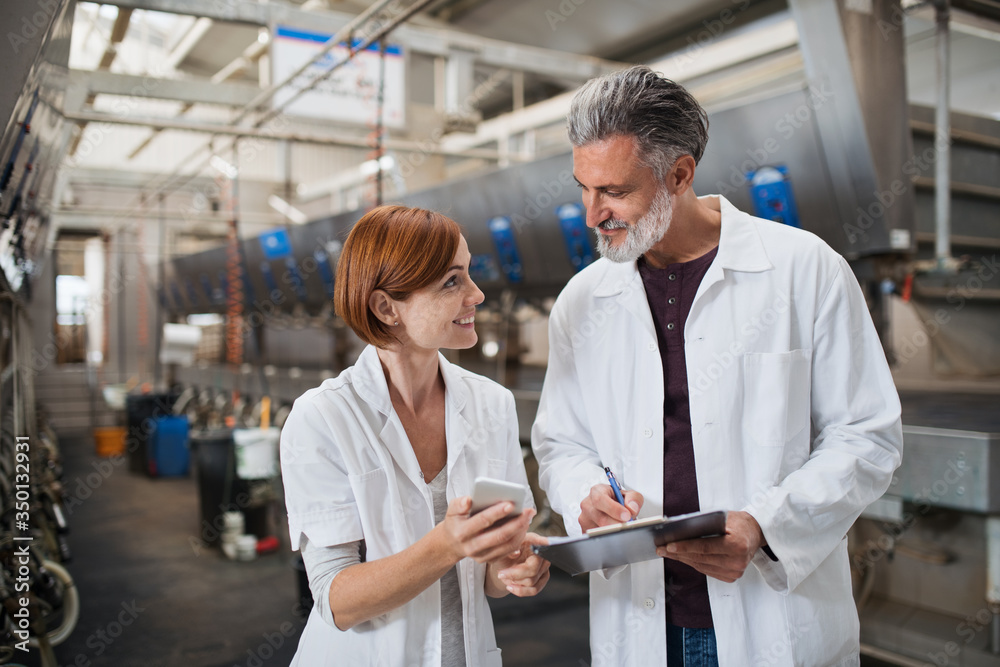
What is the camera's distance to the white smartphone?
0.92 meters

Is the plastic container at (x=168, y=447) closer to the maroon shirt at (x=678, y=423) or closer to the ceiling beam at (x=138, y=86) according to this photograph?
the ceiling beam at (x=138, y=86)

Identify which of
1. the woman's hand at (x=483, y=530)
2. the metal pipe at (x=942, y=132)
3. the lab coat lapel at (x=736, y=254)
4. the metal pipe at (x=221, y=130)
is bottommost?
the woman's hand at (x=483, y=530)

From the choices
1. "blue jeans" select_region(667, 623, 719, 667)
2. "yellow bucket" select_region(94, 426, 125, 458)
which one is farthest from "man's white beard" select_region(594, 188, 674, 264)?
"yellow bucket" select_region(94, 426, 125, 458)

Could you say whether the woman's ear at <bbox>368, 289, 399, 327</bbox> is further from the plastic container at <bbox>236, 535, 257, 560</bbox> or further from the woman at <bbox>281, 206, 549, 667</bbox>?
the plastic container at <bbox>236, 535, 257, 560</bbox>

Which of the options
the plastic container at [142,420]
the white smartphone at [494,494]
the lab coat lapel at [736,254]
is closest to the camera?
the white smartphone at [494,494]

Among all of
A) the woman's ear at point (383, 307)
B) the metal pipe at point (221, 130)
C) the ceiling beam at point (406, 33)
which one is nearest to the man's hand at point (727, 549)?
the woman's ear at point (383, 307)

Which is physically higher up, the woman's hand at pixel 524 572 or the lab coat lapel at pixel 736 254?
the lab coat lapel at pixel 736 254

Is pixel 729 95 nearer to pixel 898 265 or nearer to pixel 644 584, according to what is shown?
pixel 898 265

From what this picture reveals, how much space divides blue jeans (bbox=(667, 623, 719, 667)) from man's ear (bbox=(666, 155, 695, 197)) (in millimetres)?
821

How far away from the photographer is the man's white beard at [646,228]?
1.31 metres

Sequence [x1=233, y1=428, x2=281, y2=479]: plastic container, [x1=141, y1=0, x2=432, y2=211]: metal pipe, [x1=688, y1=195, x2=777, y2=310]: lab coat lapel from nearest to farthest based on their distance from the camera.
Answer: [x1=688, y1=195, x2=777, y2=310]: lab coat lapel
[x1=141, y1=0, x2=432, y2=211]: metal pipe
[x1=233, y1=428, x2=281, y2=479]: plastic container

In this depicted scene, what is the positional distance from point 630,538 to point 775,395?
1.36 feet

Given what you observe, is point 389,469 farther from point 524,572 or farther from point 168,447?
point 168,447

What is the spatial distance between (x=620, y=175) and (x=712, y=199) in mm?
322
